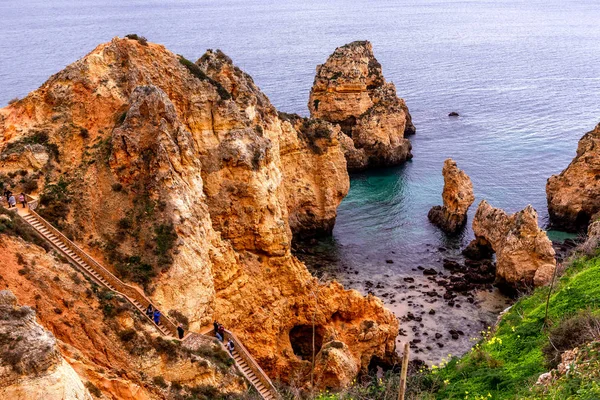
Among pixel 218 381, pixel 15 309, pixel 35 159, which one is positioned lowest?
pixel 218 381

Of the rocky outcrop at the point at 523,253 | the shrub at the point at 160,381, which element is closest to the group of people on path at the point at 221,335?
the shrub at the point at 160,381

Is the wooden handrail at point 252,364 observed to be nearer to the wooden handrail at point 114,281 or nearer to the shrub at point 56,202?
the wooden handrail at point 114,281

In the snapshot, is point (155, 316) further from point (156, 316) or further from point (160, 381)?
point (160, 381)

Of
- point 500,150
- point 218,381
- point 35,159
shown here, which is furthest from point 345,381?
point 500,150

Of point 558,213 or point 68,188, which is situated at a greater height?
point 68,188

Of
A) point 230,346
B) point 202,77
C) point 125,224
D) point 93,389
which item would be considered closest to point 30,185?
point 125,224

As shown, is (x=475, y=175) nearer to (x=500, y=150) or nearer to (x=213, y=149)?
(x=500, y=150)
